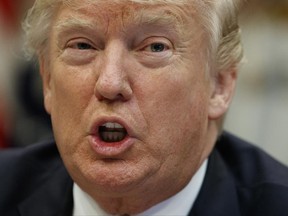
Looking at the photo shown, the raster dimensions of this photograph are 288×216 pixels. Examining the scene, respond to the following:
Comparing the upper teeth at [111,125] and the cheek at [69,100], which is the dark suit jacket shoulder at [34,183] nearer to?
the cheek at [69,100]

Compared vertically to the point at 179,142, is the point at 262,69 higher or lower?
lower

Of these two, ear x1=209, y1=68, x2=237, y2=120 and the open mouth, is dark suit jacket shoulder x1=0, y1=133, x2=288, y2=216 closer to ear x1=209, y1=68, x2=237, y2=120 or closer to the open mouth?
ear x1=209, y1=68, x2=237, y2=120

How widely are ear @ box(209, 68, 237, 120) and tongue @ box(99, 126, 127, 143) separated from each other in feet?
1.03

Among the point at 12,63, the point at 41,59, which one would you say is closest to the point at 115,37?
the point at 41,59

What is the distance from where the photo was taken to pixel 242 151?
7.57 ft

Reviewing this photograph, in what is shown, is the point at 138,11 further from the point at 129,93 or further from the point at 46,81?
the point at 46,81

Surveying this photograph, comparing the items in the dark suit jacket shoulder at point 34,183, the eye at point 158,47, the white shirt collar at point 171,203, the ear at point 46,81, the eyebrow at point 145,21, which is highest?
the eyebrow at point 145,21

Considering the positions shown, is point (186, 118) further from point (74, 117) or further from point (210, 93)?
point (74, 117)

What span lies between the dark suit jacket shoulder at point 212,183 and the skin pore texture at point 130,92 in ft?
0.66

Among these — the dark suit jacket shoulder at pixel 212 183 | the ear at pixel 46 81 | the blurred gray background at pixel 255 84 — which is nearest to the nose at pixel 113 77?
the ear at pixel 46 81

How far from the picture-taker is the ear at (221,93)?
80.0 inches

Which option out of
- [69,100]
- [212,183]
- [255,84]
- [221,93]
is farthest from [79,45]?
[255,84]

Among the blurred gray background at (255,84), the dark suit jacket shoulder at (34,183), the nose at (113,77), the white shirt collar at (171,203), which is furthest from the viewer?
the blurred gray background at (255,84)

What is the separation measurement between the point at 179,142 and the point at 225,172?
0.35 m
